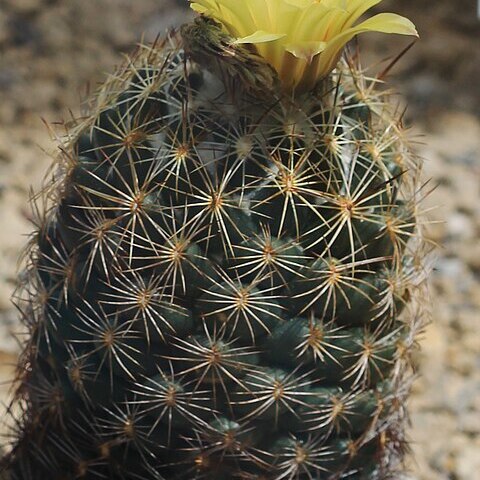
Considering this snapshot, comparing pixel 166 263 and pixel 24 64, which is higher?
pixel 24 64

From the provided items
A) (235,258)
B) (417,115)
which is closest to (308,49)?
(235,258)

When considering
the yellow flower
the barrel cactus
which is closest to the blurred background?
the barrel cactus

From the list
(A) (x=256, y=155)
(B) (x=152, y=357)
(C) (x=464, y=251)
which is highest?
(A) (x=256, y=155)

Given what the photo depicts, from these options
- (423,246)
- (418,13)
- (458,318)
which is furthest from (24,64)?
(423,246)

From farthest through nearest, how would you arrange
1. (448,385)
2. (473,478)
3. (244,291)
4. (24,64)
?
(24,64)
(448,385)
(473,478)
(244,291)

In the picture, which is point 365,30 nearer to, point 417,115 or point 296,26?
point 296,26

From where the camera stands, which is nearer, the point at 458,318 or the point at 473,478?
the point at 473,478

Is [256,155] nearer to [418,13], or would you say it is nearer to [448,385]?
[448,385]
